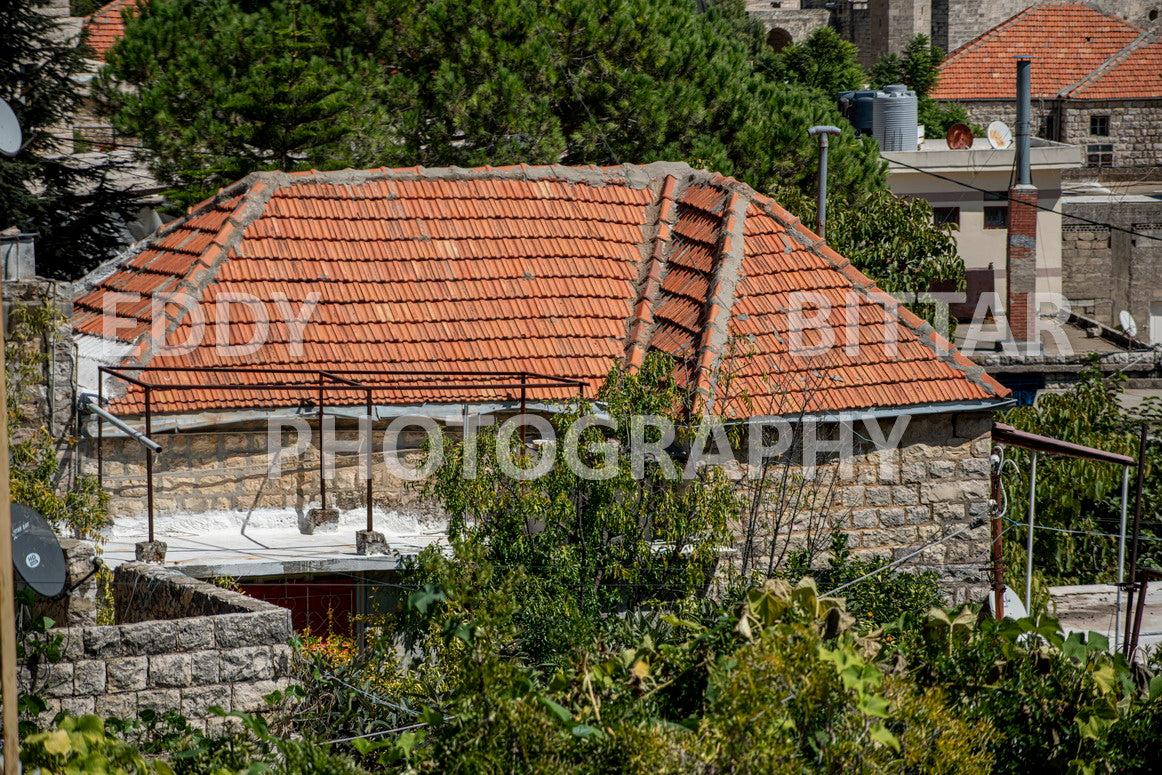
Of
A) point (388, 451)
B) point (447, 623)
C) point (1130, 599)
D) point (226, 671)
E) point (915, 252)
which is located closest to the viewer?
point (447, 623)

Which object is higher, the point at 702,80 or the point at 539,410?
the point at 702,80

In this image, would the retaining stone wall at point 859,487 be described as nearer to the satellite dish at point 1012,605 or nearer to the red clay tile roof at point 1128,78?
the satellite dish at point 1012,605

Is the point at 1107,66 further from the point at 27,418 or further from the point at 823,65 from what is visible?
the point at 27,418

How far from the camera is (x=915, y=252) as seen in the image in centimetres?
1659

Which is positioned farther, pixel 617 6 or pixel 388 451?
pixel 617 6

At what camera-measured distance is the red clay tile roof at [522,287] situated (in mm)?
10711

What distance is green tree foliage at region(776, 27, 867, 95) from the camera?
125 ft

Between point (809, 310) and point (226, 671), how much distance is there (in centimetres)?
606

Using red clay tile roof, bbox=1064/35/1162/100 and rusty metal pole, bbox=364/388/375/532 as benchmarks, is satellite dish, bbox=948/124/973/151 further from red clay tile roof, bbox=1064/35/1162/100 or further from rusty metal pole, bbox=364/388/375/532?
rusty metal pole, bbox=364/388/375/532

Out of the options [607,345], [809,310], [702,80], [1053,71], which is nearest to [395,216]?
[607,345]

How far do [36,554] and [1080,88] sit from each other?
37.5 metres

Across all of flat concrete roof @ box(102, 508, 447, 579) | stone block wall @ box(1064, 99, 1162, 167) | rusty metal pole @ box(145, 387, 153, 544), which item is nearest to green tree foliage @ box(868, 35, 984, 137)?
stone block wall @ box(1064, 99, 1162, 167)

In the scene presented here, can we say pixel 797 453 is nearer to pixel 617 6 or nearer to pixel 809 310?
pixel 809 310

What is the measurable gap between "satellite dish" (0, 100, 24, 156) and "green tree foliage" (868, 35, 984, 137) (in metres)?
30.7
